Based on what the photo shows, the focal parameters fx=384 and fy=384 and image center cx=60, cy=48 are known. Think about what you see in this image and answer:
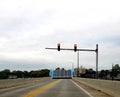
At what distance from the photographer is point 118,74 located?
36344 mm

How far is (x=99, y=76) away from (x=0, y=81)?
15838 mm

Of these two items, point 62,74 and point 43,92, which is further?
point 62,74

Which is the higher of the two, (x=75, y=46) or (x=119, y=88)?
(x=75, y=46)

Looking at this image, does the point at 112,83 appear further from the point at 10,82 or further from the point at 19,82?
the point at 19,82

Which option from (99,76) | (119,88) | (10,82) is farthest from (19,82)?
(119,88)

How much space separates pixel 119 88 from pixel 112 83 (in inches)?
121

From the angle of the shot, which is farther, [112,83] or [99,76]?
[99,76]

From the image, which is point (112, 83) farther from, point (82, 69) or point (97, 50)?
point (82, 69)

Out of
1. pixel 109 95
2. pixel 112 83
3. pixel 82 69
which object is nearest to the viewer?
pixel 112 83

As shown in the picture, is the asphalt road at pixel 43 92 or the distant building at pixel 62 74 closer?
the asphalt road at pixel 43 92

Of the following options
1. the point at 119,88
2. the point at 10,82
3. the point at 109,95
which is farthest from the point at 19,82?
the point at 119,88

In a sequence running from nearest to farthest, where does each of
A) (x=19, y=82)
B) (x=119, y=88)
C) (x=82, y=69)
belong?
(x=119, y=88) → (x=19, y=82) → (x=82, y=69)

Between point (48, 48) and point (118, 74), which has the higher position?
point (48, 48)

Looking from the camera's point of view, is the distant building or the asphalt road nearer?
the asphalt road
